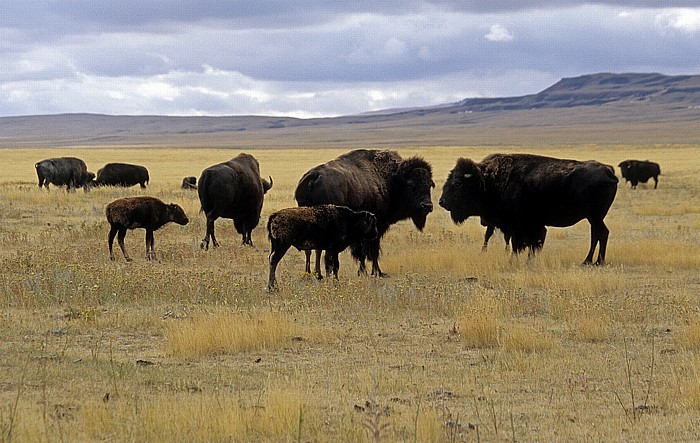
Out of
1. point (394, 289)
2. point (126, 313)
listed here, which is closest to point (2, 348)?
point (126, 313)

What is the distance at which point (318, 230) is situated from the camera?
40.7 ft

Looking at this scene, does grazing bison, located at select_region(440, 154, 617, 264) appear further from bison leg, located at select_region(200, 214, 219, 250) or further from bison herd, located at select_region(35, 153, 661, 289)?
bison leg, located at select_region(200, 214, 219, 250)

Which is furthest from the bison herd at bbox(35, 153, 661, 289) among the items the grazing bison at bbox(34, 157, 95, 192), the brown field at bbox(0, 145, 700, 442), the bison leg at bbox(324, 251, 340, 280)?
the grazing bison at bbox(34, 157, 95, 192)

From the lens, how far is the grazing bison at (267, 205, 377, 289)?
39.7ft

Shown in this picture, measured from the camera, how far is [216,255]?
1609cm

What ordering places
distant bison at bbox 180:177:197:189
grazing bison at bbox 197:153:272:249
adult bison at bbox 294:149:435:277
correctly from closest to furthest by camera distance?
adult bison at bbox 294:149:435:277
grazing bison at bbox 197:153:272:249
distant bison at bbox 180:177:197:189

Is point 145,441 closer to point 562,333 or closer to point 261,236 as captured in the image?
point 562,333

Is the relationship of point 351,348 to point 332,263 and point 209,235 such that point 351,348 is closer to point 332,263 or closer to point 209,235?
point 332,263

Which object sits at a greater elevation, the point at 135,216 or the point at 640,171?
the point at 135,216

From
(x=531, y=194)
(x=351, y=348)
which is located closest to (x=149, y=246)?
(x=531, y=194)

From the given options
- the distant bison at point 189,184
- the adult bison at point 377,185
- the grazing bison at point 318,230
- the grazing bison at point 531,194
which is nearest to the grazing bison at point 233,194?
the adult bison at point 377,185

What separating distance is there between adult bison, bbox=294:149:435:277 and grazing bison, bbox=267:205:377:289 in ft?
2.94

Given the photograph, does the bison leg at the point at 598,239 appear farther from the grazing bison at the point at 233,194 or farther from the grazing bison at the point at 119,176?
the grazing bison at the point at 119,176

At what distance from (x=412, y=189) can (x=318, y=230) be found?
3.35 m
